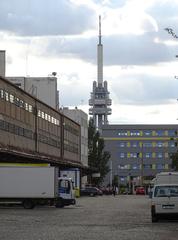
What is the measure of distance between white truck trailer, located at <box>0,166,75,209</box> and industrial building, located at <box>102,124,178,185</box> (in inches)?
5674

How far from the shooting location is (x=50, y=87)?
4619 inches

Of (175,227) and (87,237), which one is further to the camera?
(175,227)

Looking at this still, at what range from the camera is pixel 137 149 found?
194 m

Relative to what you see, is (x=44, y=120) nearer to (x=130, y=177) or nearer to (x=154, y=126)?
(x=130, y=177)

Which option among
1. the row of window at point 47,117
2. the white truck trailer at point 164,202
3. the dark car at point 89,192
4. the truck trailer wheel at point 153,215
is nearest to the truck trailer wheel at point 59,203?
the white truck trailer at point 164,202

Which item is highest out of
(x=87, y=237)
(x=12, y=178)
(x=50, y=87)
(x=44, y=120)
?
(x=50, y=87)

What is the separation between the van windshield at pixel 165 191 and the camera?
3124cm

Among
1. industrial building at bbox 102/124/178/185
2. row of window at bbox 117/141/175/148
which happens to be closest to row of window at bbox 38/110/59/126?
industrial building at bbox 102/124/178/185

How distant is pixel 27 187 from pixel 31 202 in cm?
107

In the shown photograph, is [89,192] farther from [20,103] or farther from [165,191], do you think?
[165,191]

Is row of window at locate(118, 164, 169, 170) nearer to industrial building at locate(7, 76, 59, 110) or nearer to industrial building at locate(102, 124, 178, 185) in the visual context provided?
industrial building at locate(102, 124, 178, 185)

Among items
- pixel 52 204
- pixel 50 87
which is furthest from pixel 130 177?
pixel 52 204

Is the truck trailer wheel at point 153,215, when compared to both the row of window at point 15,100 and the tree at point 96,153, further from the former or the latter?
the tree at point 96,153

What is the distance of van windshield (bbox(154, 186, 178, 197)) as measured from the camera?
31.2 m
